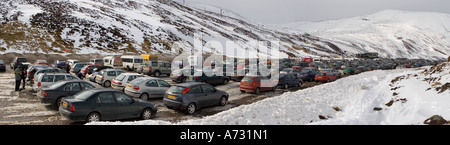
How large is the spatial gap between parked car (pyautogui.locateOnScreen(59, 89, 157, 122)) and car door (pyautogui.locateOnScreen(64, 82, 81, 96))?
124 inches

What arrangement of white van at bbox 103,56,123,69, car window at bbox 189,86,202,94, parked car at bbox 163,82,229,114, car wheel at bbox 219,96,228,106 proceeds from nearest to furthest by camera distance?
1. parked car at bbox 163,82,229,114
2. car window at bbox 189,86,202,94
3. car wheel at bbox 219,96,228,106
4. white van at bbox 103,56,123,69

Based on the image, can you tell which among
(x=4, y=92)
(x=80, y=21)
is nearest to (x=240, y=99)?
(x=4, y=92)

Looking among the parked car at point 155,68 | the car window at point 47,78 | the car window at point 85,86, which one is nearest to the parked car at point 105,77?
the car window at point 47,78

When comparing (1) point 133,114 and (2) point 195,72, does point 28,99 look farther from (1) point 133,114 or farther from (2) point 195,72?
(2) point 195,72

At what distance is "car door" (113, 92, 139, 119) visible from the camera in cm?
1015

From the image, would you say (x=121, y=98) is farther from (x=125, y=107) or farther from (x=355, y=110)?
(x=355, y=110)

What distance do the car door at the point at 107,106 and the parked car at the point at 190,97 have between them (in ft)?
8.98

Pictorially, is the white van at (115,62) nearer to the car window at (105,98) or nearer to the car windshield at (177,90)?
the car windshield at (177,90)

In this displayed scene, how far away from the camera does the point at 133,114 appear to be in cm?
1050

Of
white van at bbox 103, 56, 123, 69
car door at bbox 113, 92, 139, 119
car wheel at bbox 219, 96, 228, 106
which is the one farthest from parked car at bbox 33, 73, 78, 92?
white van at bbox 103, 56, 123, 69

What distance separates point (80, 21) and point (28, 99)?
77.3m

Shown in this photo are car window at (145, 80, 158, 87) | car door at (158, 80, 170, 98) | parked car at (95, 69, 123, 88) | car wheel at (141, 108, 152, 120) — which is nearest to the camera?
car wheel at (141, 108, 152, 120)

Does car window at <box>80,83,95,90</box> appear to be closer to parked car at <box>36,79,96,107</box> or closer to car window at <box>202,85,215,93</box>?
parked car at <box>36,79,96,107</box>
